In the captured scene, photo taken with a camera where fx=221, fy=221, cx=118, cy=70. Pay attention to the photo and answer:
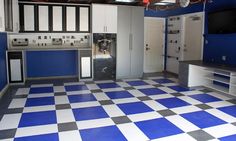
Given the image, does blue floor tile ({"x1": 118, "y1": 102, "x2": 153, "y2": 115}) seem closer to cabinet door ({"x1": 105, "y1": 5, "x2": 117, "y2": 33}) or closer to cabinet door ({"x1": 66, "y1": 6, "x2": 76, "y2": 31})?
cabinet door ({"x1": 105, "y1": 5, "x2": 117, "y2": 33})

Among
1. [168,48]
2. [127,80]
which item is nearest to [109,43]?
[127,80]

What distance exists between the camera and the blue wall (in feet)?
17.5

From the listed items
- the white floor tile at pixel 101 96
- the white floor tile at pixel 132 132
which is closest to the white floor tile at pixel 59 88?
the white floor tile at pixel 101 96

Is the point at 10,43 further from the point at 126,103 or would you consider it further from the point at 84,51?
the point at 126,103

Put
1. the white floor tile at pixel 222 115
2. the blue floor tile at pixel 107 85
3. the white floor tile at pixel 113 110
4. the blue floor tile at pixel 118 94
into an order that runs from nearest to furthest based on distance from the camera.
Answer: the white floor tile at pixel 222 115, the white floor tile at pixel 113 110, the blue floor tile at pixel 118 94, the blue floor tile at pixel 107 85

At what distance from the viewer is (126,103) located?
15.1 ft

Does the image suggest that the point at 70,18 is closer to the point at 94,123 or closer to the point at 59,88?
the point at 59,88

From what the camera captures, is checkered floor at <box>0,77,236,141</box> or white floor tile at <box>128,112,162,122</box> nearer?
checkered floor at <box>0,77,236,141</box>

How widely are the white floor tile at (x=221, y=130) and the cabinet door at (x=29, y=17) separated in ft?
17.7

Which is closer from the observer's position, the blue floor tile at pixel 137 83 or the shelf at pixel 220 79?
the shelf at pixel 220 79

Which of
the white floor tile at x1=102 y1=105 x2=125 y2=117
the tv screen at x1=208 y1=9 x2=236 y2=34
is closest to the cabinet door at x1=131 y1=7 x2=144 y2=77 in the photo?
the tv screen at x1=208 y1=9 x2=236 y2=34

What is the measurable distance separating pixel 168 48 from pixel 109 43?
8.26ft

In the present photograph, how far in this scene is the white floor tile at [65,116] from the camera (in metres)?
3.66

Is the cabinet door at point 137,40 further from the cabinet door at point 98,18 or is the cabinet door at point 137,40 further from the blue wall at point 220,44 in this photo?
the blue wall at point 220,44
